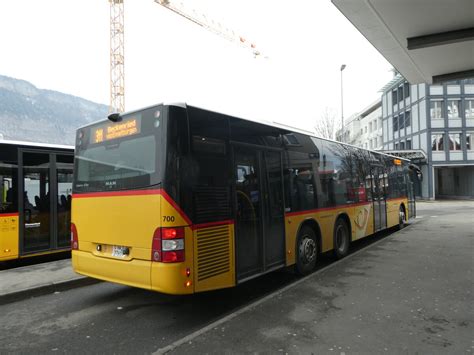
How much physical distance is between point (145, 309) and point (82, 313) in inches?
36.0

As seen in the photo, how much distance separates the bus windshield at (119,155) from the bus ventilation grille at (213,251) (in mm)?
993

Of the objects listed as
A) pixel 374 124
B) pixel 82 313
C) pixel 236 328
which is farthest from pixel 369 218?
pixel 374 124

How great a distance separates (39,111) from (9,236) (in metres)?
68.3

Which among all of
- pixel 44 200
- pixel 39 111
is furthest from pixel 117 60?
pixel 44 200

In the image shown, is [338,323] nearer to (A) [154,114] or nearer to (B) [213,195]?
(B) [213,195]

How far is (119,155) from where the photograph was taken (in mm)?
5621

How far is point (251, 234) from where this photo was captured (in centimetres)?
597

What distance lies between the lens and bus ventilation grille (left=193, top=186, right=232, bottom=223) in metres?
5.06

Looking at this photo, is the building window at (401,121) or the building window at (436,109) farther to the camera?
the building window at (401,121)

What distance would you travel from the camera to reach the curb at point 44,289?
6191 mm

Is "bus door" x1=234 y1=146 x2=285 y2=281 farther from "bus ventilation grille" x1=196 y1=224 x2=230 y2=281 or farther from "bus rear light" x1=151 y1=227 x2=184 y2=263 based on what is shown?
"bus rear light" x1=151 y1=227 x2=184 y2=263

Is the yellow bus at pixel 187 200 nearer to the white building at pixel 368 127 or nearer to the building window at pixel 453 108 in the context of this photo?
the building window at pixel 453 108

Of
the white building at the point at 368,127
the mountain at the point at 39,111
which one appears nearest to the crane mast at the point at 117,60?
the mountain at the point at 39,111

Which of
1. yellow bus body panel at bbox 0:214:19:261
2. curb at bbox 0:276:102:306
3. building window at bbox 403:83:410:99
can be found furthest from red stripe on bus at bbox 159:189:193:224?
building window at bbox 403:83:410:99
